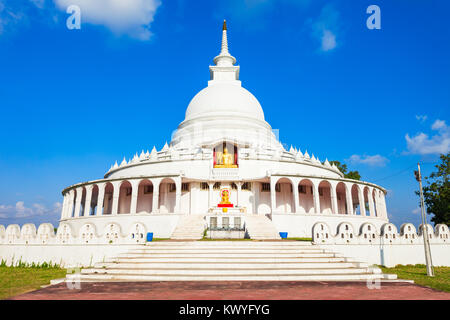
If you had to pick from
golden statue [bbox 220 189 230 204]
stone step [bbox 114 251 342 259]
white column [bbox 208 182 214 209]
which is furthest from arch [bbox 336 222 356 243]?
white column [bbox 208 182 214 209]

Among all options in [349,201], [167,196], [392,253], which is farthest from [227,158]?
[392,253]

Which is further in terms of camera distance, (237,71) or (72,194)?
(237,71)

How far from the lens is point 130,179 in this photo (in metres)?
29.5

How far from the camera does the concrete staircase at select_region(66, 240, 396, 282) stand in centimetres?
1075

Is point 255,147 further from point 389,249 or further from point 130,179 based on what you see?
point 389,249

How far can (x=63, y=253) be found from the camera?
17.7 metres

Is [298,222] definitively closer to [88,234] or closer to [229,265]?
[229,265]

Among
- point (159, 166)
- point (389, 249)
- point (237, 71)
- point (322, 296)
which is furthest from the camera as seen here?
point (237, 71)

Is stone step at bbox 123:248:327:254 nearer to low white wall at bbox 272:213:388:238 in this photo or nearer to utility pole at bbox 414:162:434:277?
utility pole at bbox 414:162:434:277

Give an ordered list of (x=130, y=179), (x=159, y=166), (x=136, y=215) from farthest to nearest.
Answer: (x=159, y=166) < (x=130, y=179) < (x=136, y=215)

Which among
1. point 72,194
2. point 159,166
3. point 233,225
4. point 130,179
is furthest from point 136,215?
point 72,194

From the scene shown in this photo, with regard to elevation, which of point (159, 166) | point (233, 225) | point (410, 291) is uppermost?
point (159, 166)

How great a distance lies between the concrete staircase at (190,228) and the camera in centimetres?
2172

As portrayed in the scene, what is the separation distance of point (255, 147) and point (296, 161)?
4922mm
